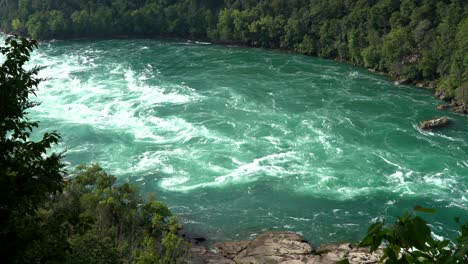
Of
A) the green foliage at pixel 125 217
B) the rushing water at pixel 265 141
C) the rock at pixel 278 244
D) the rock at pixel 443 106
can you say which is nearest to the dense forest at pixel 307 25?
the rock at pixel 443 106

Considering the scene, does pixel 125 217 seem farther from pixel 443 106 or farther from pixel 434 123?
pixel 443 106

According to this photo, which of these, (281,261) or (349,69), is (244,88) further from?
(281,261)

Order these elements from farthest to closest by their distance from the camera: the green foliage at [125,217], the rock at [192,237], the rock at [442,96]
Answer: the rock at [442,96]
the rock at [192,237]
the green foliage at [125,217]

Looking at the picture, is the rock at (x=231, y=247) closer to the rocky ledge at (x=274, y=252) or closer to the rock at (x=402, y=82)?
the rocky ledge at (x=274, y=252)

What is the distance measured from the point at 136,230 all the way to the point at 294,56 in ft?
151

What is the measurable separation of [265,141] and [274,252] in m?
15.5

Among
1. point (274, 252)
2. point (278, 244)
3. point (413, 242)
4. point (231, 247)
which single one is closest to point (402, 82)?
point (278, 244)

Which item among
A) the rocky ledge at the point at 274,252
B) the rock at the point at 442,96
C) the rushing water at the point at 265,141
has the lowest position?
the rocky ledge at the point at 274,252

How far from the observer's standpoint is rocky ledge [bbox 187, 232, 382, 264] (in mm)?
25172

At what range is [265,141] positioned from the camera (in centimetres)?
4038

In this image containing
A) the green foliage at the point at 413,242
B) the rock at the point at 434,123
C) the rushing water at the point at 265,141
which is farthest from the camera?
the rock at the point at 434,123

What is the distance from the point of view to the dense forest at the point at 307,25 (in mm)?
53500

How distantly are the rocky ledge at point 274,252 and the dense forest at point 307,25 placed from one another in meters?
28.7

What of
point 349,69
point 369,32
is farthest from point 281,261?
point 369,32
